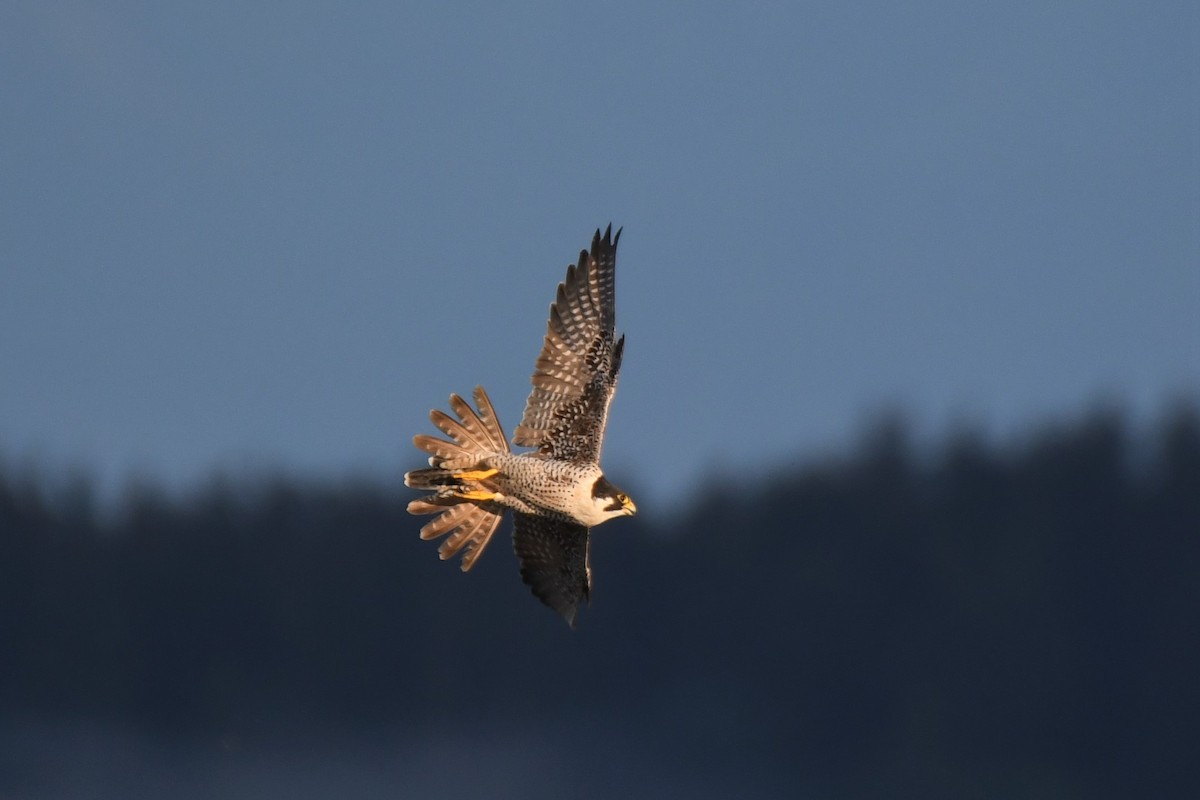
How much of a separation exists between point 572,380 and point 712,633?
47.2 m

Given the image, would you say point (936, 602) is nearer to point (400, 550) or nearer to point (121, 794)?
point (400, 550)

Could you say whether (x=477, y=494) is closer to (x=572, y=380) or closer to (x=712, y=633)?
(x=572, y=380)

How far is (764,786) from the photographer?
52.6 metres

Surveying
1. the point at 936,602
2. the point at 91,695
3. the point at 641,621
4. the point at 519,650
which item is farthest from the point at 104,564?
the point at 936,602

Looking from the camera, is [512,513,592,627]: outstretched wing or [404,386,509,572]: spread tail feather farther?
[512,513,592,627]: outstretched wing

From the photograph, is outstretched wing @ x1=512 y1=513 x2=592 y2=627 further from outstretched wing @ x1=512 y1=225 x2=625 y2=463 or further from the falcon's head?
the falcon's head

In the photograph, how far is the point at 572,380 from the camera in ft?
41.0

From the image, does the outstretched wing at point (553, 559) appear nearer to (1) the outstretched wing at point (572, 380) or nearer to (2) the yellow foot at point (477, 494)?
(2) the yellow foot at point (477, 494)

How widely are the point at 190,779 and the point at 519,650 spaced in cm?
1055

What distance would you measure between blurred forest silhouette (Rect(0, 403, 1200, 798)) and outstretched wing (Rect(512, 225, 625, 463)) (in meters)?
38.5

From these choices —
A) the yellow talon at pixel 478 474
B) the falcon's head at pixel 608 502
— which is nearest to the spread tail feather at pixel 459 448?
A: the yellow talon at pixel 478 474

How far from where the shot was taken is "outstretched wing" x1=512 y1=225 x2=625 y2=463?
12430mm

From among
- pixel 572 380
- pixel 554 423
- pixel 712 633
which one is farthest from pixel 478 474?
pixel 712 633

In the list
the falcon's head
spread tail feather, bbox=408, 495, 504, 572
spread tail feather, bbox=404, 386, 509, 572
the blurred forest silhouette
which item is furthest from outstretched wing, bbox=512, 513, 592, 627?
the blurred forest silhouette
